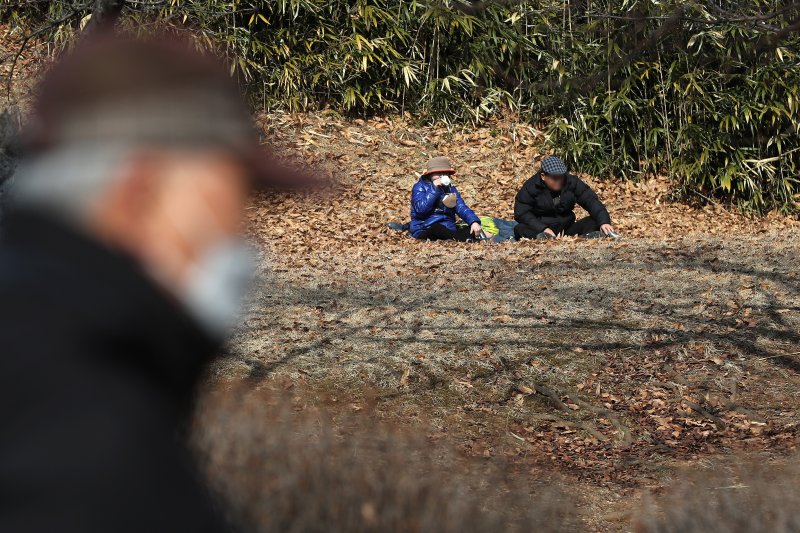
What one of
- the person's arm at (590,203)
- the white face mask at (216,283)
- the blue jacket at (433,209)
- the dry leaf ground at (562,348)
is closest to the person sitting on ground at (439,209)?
the blue jacket at (433,209)

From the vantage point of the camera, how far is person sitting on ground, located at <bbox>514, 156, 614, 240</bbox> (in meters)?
9.10

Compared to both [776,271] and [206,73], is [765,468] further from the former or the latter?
[206,73]

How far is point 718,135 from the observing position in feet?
40.3

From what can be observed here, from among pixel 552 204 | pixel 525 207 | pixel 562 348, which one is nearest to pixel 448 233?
pixel 525 207

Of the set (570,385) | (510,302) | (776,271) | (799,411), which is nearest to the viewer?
(799,411)

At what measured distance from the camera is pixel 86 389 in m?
0.60

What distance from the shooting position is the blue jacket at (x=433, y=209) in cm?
909

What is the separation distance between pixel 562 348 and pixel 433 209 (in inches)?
149

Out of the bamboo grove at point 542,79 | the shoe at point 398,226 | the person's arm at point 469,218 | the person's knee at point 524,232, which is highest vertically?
the bamboo grove at point 542,79

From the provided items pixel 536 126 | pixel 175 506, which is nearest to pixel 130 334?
pixel 175 506

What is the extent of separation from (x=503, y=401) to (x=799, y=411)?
4.77 feet

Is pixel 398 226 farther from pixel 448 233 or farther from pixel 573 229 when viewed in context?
pixel 573 229

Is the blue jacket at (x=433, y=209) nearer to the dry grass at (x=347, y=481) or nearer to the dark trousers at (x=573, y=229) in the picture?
the dark trousers at (x=573, y=229)

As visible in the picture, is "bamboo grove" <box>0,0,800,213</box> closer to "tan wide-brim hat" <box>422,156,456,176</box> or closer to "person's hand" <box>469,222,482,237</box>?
"tan wide-brim hat" <box>422,156,456,176</box>
